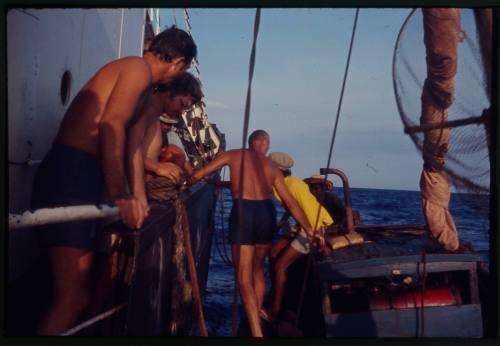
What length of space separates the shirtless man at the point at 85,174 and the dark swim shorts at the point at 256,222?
6.98ft

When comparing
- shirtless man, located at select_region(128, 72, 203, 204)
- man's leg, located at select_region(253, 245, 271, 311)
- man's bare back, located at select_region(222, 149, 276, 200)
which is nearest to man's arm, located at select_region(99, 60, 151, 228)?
shirtless man, located at select_region(128, 72, 203, 204)

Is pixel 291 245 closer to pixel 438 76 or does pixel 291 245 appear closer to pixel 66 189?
pixel 438 76

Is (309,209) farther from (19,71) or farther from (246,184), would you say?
(19,71)

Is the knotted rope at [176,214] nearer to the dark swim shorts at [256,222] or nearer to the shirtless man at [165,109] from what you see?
the shirtless man at [165,109]

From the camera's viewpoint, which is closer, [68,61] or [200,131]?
[68,61]

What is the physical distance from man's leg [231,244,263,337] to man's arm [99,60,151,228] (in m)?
1.89

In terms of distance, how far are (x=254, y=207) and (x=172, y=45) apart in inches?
85.1

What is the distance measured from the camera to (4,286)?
2422 mm

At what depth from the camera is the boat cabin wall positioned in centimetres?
303

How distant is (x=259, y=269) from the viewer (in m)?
4.84

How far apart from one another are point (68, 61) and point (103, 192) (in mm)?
1667

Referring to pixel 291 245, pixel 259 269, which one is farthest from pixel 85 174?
pixel 291 245

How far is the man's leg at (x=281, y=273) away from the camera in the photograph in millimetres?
5156
